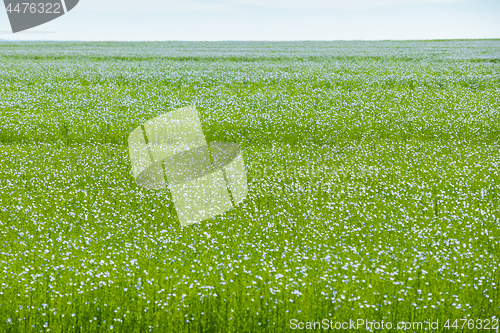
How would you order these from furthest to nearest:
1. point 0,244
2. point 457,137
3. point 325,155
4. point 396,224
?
1. point 457,137
2. point 325,155
3. point 396,224
4. point 0,244

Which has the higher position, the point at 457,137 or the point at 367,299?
the point at 367,299

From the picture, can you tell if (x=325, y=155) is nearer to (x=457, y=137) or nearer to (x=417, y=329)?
(x=457, y=137)

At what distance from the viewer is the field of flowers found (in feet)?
21.8

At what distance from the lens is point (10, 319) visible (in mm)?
6250

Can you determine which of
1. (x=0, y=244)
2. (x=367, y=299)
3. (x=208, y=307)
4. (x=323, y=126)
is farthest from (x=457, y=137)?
(x=0, y=244)

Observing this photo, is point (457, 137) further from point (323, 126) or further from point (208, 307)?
point (208, 307)

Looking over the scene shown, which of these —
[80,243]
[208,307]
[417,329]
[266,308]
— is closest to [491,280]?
[417,329]

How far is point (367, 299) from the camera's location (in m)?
6.91

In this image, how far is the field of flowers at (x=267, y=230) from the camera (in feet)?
21.8

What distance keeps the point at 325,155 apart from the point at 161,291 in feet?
30.9

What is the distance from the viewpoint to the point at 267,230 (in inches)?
367

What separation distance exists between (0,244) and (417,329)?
23.4 ft

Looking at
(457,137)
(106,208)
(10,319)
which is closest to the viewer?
(10,319)

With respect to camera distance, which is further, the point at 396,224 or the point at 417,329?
the point at 396,224
